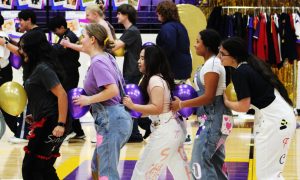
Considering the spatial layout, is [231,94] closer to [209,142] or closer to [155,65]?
[209,142]

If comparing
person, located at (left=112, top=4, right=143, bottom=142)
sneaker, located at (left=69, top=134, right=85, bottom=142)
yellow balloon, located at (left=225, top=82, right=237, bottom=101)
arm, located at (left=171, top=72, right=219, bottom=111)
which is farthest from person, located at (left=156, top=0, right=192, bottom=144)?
arm, located at (left=171, top=72, right=219, bottom=111)

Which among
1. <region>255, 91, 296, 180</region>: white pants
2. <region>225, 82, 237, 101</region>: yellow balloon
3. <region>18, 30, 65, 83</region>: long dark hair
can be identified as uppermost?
<region>18, 30, 65, 83</region>: long dark hair

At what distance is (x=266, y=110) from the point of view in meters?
4.84

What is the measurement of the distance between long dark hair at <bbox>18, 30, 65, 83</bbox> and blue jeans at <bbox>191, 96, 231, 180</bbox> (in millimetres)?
1217

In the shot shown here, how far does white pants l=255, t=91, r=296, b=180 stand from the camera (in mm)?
4785

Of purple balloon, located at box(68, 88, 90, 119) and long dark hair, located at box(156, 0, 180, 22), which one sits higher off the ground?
long dark hair, located at box(156, 0, 180, 22)

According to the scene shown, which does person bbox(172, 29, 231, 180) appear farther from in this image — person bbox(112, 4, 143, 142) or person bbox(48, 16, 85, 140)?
person bbox(48, 16, 85, 140)

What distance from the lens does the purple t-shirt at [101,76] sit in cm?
479

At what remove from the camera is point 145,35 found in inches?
426

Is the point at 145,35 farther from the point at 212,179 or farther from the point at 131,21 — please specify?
the point at 212,179

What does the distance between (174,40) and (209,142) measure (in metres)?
2.96

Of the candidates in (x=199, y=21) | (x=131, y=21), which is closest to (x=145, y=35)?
(x=199, y=21)

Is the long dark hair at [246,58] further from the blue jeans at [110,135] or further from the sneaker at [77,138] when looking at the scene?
the sneaker at [77,138]

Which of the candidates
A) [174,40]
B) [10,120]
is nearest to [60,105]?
[174,40]
